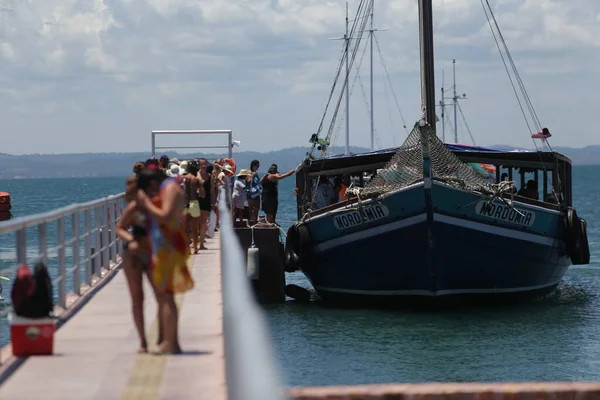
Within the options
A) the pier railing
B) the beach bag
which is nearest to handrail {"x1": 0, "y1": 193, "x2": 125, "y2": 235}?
the pier railing

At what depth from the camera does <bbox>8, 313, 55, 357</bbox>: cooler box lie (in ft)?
29.8

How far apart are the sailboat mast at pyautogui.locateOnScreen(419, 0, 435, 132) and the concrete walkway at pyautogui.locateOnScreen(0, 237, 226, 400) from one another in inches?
582

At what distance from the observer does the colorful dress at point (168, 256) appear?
8.28 m

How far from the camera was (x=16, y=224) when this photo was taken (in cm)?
908

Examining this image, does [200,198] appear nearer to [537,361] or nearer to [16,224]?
[537,361]

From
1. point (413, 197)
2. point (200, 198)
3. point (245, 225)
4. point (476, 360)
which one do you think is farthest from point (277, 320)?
point (200, 198)

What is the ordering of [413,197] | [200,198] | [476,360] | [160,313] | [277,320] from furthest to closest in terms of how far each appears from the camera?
[277,320]
[413,197]
[476,360]
[200,198]
[160,313]

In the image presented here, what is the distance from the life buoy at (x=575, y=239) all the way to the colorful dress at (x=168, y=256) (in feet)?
62.0

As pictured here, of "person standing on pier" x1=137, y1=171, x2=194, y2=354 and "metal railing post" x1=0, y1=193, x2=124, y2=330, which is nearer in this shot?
"person standing on pier" x1=137, y1=171, x2=194, y2=354

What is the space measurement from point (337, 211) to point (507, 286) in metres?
4.26

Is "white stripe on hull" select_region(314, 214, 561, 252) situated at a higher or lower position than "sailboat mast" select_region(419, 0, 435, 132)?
lower

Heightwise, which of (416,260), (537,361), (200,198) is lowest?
(537,361)

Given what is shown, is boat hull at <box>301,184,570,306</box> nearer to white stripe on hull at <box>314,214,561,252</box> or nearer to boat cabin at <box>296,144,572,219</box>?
white stripe on hull at <box>314,214,561,252</box>

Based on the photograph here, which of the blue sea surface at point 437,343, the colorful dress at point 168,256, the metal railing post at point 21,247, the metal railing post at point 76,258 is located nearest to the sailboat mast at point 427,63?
the blue sea surface at point 437,343
